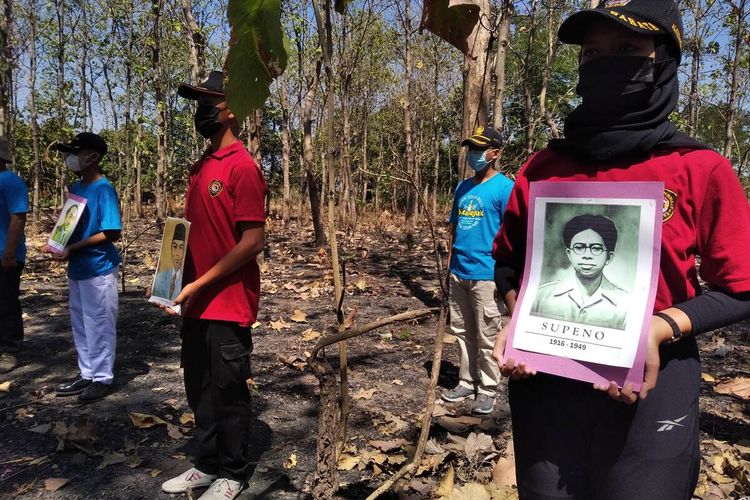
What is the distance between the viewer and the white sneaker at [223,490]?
2.62 meters

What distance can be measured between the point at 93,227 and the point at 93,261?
0.26 meters

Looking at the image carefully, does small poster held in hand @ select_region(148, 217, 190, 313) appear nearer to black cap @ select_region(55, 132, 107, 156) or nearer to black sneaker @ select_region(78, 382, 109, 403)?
black cap @ select_region(55, 132, 107, 156)

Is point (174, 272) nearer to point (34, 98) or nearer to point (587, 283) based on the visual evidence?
point (587, 283)

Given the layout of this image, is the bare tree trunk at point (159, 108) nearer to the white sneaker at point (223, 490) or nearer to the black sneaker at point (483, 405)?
the black sneaker at point (483, 405)

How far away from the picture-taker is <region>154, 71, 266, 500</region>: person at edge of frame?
2.52 metres

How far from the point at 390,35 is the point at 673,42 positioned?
16.9 m

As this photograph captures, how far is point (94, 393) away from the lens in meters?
3.97

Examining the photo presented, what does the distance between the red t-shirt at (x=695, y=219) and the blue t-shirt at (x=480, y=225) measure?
2.59 meters

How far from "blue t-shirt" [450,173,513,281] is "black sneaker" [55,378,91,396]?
3114mm

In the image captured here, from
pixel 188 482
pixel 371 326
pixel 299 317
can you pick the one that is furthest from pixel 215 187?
pixel 299 317

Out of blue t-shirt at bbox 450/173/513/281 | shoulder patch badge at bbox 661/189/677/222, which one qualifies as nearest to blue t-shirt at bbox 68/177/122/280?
blue t-shirt at bbox 450/173/513/281

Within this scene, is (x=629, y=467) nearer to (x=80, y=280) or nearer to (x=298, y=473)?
(x=298, y=473)

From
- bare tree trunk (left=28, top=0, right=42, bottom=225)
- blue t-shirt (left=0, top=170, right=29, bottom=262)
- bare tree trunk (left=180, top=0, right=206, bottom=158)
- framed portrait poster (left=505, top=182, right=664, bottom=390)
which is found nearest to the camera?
framed portrait poster (left=505, top=182, right=664, bottom=390)

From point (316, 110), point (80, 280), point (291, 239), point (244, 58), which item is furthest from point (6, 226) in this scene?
point (316, 110)
